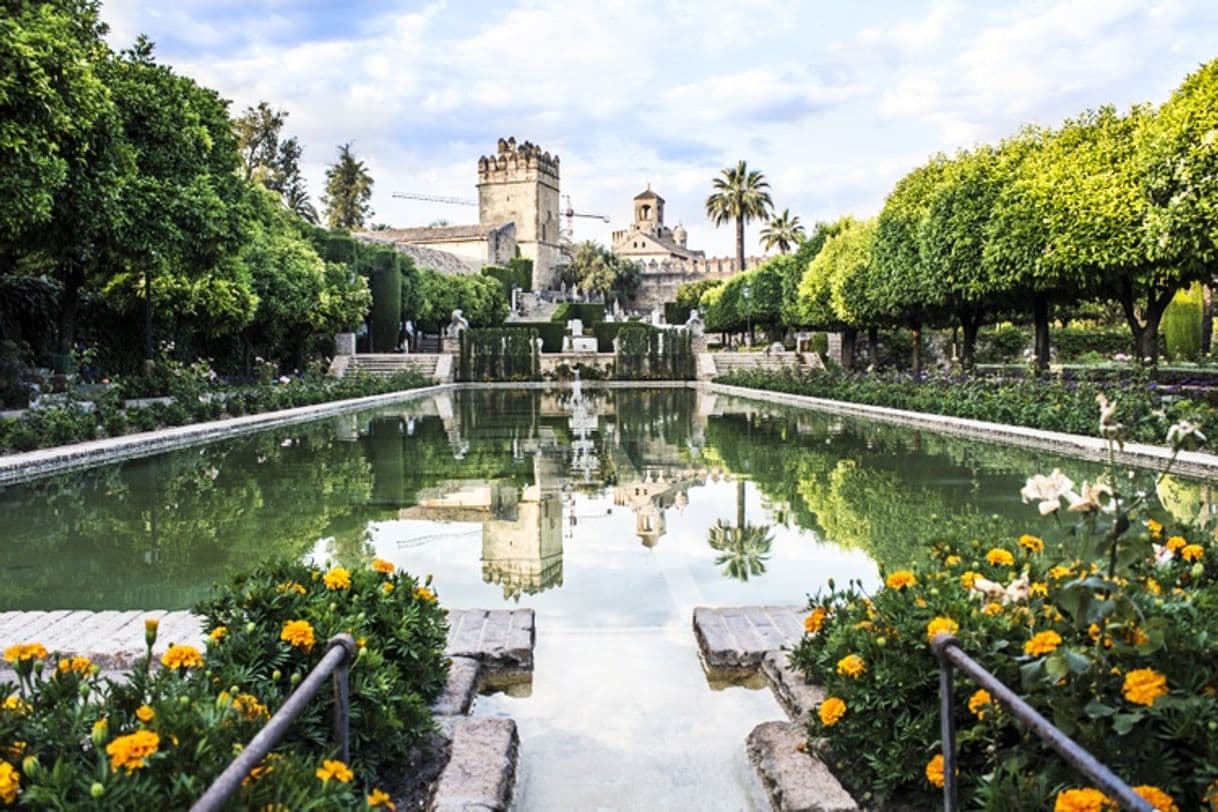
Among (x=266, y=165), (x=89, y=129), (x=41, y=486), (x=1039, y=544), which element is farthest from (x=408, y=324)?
(x=1039, y=544)

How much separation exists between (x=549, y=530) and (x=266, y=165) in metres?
47.5

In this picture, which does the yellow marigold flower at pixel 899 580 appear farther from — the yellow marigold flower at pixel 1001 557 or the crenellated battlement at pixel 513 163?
the crenellated battlement at pixel 513 163

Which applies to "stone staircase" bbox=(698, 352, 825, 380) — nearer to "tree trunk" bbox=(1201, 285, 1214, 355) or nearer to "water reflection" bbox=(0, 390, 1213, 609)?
"tree trunk" bbox=(1201, 285, 1214, 355)

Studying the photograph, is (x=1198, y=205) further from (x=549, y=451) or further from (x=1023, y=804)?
(x=1023, y=804)

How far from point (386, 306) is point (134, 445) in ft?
89.0

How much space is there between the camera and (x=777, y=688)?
3.58 meters

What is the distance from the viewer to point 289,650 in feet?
8.83

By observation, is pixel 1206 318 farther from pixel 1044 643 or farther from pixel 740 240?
pixel 1044 643

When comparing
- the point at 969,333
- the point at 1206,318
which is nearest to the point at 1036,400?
the point at 969,333

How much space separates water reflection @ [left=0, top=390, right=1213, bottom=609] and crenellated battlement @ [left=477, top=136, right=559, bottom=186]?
6701cm

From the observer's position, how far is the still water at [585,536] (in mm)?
3311

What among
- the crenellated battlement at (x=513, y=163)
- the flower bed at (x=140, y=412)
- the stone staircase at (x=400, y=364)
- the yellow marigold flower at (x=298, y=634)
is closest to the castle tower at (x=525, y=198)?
the crenellated battlement at (x=513, y=163)

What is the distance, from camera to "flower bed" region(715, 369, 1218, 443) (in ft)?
35.5

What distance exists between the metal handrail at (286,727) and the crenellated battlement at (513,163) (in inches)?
3079
